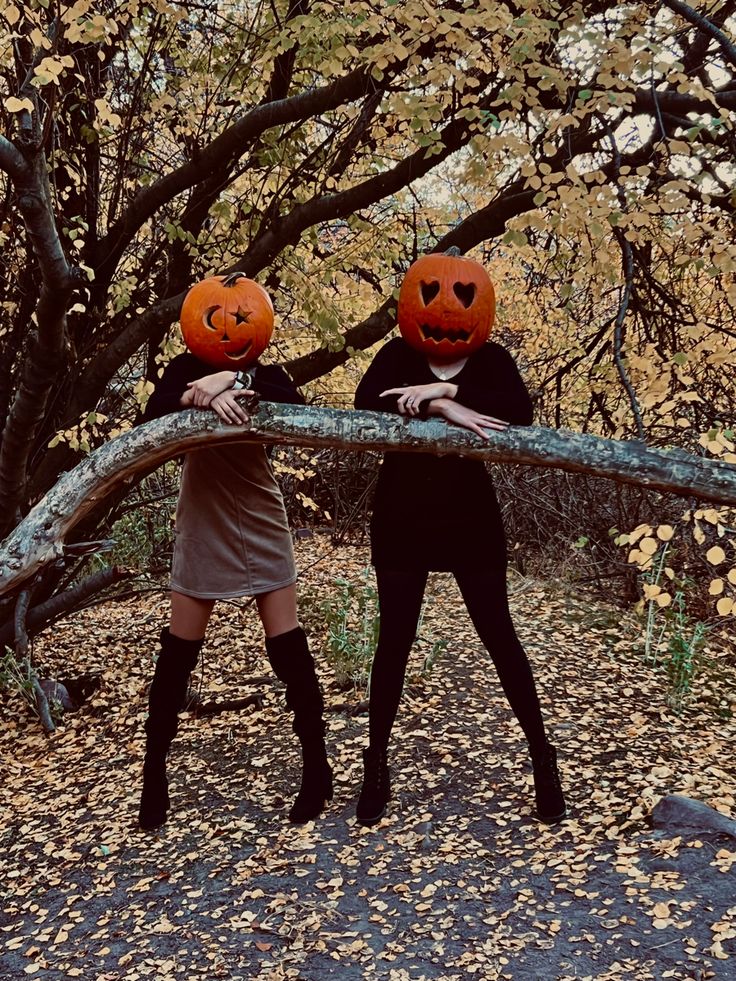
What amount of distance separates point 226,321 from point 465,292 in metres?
0.77

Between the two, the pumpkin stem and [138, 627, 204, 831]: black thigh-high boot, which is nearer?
the pumpkin stem

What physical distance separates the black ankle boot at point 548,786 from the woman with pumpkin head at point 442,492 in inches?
5.5

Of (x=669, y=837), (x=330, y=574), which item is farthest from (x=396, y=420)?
(x=330, y=574)

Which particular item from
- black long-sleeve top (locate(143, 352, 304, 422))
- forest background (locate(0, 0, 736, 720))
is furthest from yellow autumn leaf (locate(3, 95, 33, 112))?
black long-sleeve top (locate(143, 352, 304, 422))

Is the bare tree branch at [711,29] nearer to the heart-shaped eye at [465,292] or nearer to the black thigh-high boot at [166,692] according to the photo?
the heart-shaped eye at [465,292]

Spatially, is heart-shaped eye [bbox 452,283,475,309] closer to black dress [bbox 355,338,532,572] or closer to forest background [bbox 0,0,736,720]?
black dress [bbox 355,338,532,572]

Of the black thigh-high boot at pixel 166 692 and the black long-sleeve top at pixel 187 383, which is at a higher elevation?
the black long-sleeve top at pixel 187 383

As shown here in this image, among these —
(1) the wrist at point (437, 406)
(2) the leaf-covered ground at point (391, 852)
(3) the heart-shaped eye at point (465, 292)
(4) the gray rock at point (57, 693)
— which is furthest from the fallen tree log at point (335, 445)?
(4) the gray rock at point (57, 693)

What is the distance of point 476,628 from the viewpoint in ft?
9.06

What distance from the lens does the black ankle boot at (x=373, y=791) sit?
300 cm

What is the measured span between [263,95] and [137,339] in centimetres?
177

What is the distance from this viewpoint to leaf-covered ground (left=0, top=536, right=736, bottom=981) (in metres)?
2.49

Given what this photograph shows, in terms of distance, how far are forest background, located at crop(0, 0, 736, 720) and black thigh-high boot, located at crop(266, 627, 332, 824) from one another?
69 cm

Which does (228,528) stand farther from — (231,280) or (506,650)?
(506,650)
